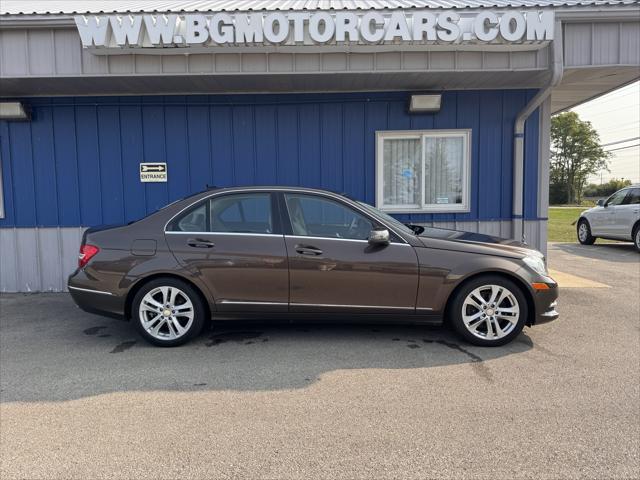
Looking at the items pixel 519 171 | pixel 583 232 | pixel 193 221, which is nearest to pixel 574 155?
pixel 583 232

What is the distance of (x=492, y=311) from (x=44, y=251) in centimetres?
665

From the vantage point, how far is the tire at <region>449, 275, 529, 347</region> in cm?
444

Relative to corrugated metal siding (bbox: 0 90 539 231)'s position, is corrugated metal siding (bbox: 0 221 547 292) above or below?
below

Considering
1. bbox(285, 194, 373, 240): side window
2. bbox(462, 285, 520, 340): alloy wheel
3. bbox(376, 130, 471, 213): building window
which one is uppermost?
bbox(376, 130, 471, 213): building window

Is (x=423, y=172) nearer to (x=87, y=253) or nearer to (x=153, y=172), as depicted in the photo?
(x=153, y=172)

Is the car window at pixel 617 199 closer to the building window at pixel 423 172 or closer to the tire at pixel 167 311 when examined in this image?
the building window at pixel 423 172

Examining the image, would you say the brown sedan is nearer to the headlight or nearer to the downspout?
the headlight

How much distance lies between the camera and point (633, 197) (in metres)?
12.2

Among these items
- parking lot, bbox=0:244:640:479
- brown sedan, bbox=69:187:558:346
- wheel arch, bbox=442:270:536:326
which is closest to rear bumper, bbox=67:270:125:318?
brown sedan, bbox=69:187:558:346

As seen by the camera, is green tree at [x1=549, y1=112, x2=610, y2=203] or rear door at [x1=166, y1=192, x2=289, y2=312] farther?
green tree at [x1=549, y1=112, x2=610, y2=203]

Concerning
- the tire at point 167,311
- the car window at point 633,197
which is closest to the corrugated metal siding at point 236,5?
the tire at point 167,311

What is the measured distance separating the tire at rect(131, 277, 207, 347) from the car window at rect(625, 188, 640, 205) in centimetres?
1223

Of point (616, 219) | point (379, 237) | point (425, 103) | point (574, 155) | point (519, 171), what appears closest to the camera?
point (379, 237)

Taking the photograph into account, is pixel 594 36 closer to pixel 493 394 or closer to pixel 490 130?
pixel 490 130
